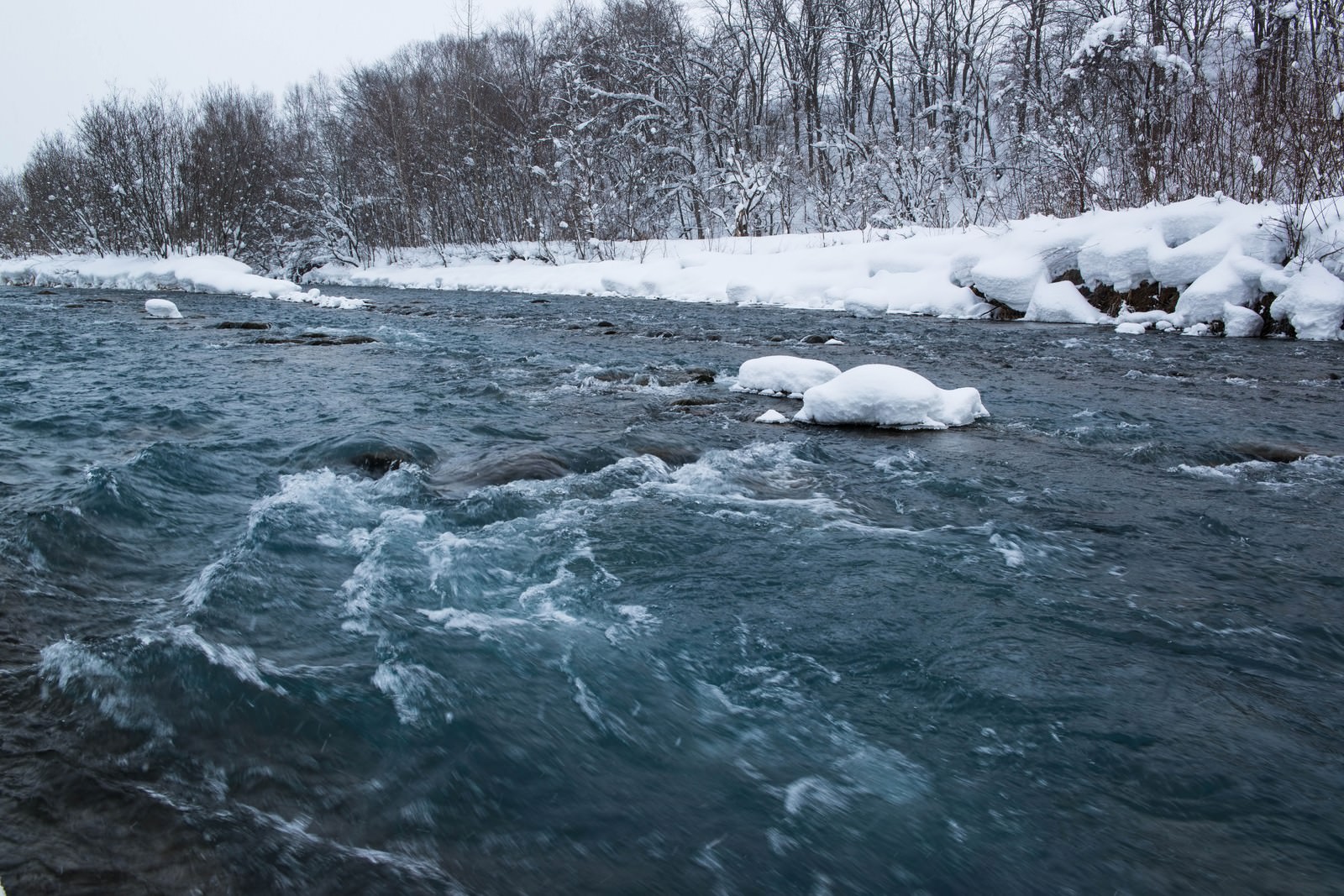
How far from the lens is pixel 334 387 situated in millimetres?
8023

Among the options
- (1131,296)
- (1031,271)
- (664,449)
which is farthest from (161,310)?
(1131,296)

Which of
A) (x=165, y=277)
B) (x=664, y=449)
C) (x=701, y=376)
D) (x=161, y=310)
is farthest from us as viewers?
(x=165, y=277)

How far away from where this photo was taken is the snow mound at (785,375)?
7398 millimetres

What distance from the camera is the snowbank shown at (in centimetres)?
2175

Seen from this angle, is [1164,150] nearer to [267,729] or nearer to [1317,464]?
[1317,464]

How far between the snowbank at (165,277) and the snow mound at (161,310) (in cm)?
309

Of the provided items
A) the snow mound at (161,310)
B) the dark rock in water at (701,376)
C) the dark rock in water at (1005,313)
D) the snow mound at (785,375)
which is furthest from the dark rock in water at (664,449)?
the snow mound at (161,310)

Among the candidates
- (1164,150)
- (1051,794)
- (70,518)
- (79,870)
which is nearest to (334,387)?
(70,518)

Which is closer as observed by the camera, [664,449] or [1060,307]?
[664,449]

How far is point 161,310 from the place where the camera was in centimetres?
1636

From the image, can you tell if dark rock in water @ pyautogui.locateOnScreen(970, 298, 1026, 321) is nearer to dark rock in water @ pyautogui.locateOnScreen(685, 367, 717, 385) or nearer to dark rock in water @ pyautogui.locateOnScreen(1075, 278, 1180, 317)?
dark rock in water @ pyautogui.locateOnScreen(1075, 278, 1180, 317)

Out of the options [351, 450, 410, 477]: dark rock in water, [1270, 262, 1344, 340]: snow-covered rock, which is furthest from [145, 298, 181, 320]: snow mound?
[1270, 262, 1344, 340]: snow-covered rock

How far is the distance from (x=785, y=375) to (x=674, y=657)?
4.84 metres

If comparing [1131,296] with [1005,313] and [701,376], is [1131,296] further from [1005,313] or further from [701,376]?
[701,376]
